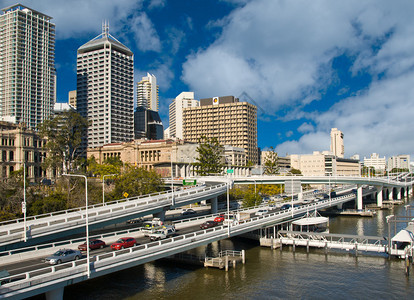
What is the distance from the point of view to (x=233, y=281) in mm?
44344

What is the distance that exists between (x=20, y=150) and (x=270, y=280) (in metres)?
97.7

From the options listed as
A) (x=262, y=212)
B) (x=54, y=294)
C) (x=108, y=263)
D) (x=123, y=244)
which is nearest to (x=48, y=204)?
(x=123, y=244)

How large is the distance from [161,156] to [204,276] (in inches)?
5134

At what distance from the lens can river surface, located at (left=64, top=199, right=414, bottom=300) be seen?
131 ft

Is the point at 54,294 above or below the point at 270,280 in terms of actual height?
above

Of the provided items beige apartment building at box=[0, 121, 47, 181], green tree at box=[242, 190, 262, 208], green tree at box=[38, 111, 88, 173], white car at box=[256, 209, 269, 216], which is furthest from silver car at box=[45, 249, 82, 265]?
beige apartment building at box=[0, 121, 47, 181]

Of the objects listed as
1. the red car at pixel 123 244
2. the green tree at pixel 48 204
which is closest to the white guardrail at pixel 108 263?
the red car at pixel 123 244

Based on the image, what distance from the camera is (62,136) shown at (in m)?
87.2

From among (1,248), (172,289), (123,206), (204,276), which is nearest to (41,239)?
(1,248)

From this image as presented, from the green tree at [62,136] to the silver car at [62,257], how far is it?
53.1m

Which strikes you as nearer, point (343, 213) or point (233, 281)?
point (233, 281)

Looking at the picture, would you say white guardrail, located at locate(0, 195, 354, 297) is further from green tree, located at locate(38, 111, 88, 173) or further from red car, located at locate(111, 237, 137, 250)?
green tree, located at locate(38, 111, 88, 173)

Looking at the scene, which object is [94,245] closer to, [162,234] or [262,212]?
[162,234]

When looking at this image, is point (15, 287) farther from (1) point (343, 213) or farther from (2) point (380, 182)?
(2) point (380, 182)
